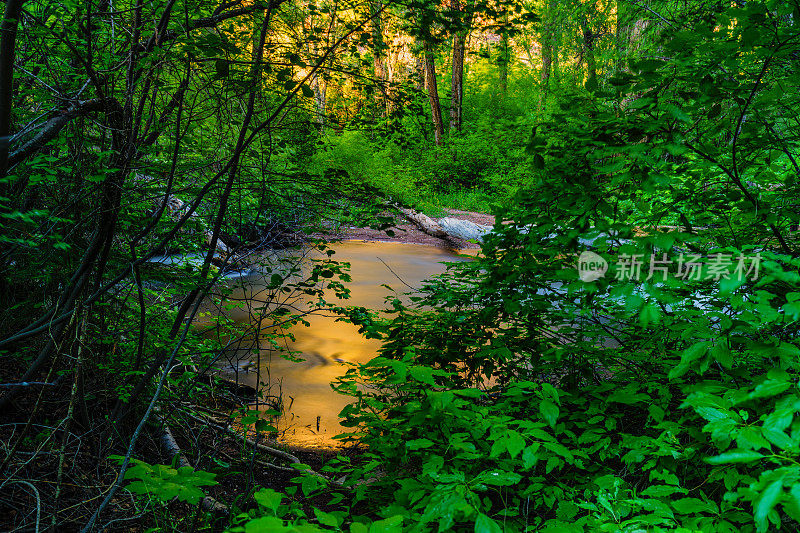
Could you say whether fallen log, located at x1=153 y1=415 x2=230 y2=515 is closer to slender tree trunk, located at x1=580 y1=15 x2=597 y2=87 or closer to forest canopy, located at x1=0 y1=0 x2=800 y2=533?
forest canopy, located at x1=0 y1=0 x2=800 y2=533

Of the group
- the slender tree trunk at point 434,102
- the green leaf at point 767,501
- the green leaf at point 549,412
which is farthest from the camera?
the slender tree trunk at point 434,102

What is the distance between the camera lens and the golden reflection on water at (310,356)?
485cm

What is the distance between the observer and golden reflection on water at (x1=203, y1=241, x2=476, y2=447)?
4852 millimetres

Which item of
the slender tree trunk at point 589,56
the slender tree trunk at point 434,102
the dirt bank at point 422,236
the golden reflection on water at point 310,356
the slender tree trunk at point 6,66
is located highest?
the slender tree trunk at point 434,102

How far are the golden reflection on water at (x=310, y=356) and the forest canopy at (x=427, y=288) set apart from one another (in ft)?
1.79

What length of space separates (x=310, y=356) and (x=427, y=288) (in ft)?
13.5

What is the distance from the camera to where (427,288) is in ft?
12.4

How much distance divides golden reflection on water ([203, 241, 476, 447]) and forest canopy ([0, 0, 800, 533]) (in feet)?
1.79

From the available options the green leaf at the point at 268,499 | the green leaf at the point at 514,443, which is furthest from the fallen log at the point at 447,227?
the green leaf at the point at 268,499

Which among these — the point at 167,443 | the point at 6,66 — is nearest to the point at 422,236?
the point at 167,443

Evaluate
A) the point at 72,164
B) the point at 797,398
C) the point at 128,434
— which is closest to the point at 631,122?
the point at 797,398

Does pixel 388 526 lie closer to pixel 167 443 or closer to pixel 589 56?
pixel 167 443

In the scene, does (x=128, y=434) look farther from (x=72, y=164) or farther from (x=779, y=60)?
(x=779, y=60)

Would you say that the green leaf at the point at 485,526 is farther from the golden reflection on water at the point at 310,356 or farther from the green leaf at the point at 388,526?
the golden reflection on water at the point at 310,356
